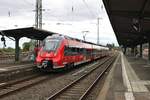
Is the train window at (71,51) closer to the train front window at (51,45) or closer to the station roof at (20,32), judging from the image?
the train front window at (51,45)

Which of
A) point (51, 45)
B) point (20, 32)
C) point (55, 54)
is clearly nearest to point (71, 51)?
point (51, 45)

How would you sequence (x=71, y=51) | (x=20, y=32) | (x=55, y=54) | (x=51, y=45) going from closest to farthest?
(x=55, y=54)
(x=51, y=45)
(x=71, y=51)
(x=20, y=32)

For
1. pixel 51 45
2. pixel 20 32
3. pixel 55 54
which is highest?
pixel 20 32

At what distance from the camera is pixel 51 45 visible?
24859 millimetres

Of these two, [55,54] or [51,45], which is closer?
[55,54]

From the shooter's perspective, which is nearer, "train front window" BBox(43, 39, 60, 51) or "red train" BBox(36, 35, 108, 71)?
"red train" BBox(36, 35, 108, 71)

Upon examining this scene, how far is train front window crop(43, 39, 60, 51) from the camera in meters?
24.5

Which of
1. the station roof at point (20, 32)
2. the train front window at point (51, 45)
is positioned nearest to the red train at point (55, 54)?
the train front window at point (51, 45)

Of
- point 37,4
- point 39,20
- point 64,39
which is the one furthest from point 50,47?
point 37,4

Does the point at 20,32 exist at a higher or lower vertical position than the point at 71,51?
higher

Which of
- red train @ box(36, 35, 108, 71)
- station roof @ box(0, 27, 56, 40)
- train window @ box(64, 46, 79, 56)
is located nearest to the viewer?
red train @ box(36, 35, 108, 71)

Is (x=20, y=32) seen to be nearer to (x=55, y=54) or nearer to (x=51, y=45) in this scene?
(x=51, y=45)

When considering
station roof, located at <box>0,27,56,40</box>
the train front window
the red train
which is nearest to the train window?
the red train

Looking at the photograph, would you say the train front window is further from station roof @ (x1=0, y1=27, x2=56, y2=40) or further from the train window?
station roof @ (x1=0, y1=27, x2=56, y2=40)
